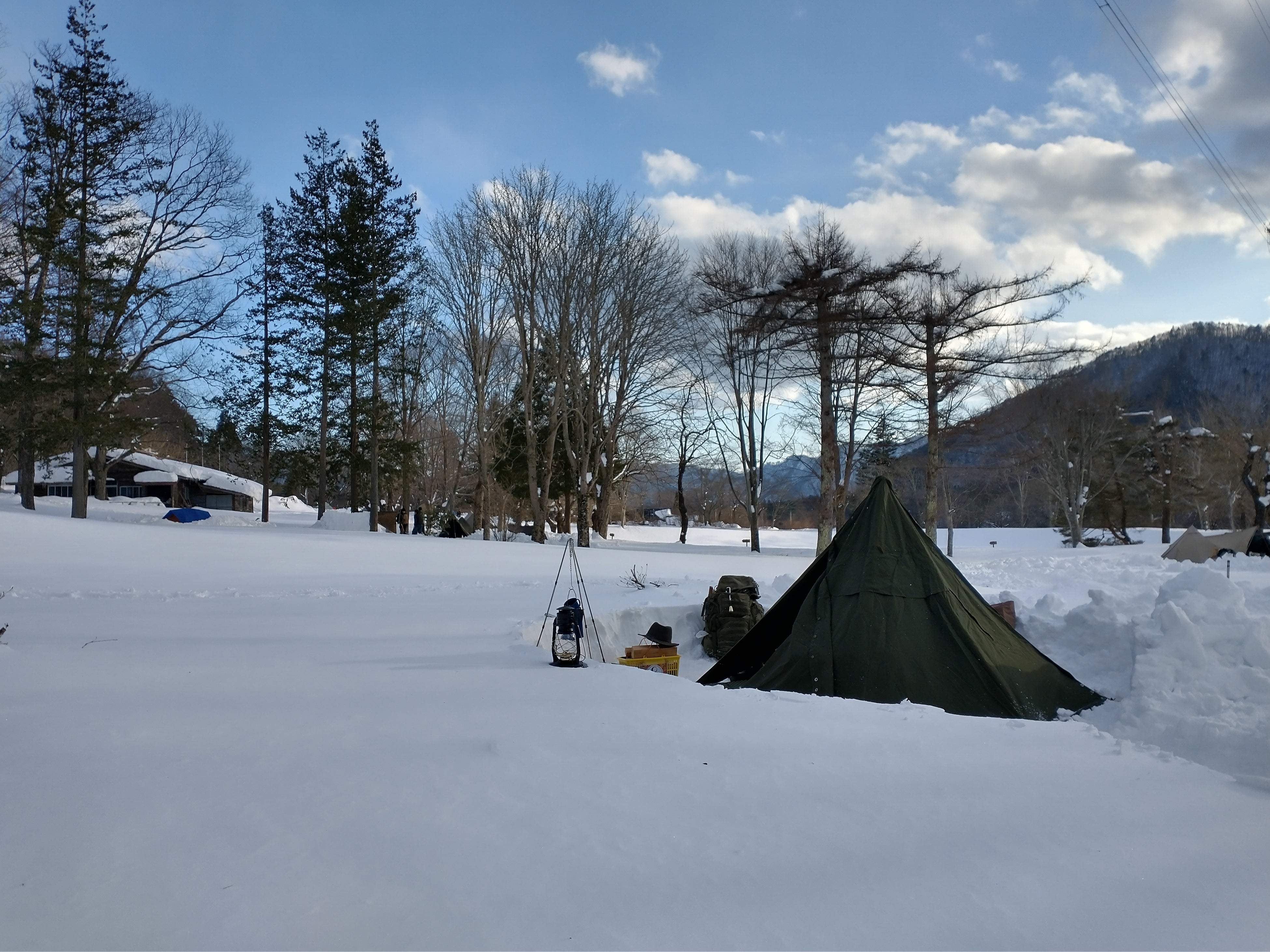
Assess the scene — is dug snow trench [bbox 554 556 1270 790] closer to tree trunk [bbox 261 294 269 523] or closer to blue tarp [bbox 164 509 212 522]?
tree trunk [bbox 261 294 269 523]

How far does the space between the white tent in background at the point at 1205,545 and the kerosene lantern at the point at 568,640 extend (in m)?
20.8

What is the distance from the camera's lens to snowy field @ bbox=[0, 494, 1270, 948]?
2.43 metres

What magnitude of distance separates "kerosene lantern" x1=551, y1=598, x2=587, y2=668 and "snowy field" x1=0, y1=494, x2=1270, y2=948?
21 cm

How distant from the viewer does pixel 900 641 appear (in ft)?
24.1

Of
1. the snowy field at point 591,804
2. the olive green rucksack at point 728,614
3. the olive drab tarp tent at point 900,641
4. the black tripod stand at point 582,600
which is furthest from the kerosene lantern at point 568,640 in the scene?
the olive green rucksack at point 728,614

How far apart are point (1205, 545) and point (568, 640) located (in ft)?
74.0

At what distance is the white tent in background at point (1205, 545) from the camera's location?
2077cm

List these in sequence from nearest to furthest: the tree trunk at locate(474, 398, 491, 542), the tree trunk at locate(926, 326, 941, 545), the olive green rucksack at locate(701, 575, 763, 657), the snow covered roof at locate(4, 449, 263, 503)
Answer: the olive green rucksack at locate(701, 575, 763, 657) → the tree trunk at locate(926, 326, 941, 545) → the tree trunk at locate(474, 398, 491, 542) → the snow covered roof at locate(4, 449, 263, 503)

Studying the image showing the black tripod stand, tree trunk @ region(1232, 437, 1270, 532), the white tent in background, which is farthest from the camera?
tree trunk @ region(1232, 437, 1270, 532)

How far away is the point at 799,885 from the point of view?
264cm

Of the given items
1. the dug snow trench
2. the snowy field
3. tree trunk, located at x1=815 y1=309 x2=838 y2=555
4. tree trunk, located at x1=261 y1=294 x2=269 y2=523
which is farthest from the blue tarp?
the dug snow trench

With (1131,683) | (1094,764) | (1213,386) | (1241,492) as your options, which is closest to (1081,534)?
(1241,492)

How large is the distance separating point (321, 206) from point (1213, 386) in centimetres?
8473

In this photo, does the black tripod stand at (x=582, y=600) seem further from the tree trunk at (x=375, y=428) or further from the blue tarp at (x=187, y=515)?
the blue tarp at (x=187, y=515)
